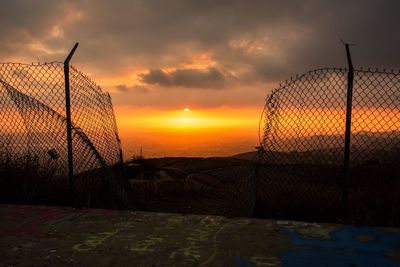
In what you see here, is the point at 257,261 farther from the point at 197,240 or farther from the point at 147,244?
the point at 147,244

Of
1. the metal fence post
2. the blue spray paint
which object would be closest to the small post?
the blue spray paint

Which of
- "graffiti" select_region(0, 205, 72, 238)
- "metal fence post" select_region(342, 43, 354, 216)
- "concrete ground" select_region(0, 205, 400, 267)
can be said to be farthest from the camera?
"metal fence post" select_region(342, 43, 354, 216)

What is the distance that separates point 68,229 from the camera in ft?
14.2

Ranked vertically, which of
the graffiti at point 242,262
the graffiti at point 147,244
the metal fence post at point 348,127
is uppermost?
the metal fence post at point 348,127

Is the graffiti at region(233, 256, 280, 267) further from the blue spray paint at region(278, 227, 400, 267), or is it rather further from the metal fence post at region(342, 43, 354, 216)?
the metal fence post at region(342, 43, 354, 216)

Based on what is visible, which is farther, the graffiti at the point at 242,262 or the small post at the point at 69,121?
the small post at the point at 69,121

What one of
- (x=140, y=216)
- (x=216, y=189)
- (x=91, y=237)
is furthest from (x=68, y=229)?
(x=216, y=189)

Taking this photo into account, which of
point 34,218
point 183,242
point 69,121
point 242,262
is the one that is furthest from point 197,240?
point 69,121

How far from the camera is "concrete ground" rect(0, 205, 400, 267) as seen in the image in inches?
132

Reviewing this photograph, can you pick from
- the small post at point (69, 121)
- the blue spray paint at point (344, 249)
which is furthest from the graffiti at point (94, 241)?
the blue spray paint at point (344, 249)

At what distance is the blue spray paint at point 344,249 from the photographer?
130 inches

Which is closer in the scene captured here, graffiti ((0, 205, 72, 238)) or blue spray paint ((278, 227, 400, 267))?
blue spray paint ((278, 227, 400, 267))

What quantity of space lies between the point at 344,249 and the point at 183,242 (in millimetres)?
1503

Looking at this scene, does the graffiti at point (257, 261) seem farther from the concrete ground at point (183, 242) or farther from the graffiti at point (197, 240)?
the graffiti at point (197, 240)
